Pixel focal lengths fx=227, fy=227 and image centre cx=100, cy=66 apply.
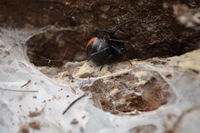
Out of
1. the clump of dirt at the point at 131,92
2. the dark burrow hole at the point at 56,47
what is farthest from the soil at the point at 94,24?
the clump of dirt at the point at 131,92

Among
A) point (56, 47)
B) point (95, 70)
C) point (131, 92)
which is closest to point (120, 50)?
point (95, 70)

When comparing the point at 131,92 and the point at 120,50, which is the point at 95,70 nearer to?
the point at 120,50

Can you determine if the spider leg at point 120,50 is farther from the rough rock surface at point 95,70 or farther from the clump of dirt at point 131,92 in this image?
the clump of dirt at point 131,92

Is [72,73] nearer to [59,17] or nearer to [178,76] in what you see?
[59,17]

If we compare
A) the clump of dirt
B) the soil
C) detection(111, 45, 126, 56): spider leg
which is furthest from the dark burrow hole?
the clump of dirt

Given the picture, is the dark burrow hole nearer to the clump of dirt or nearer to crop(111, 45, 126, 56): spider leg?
crop(111, 45, 126, 56): spider leg
